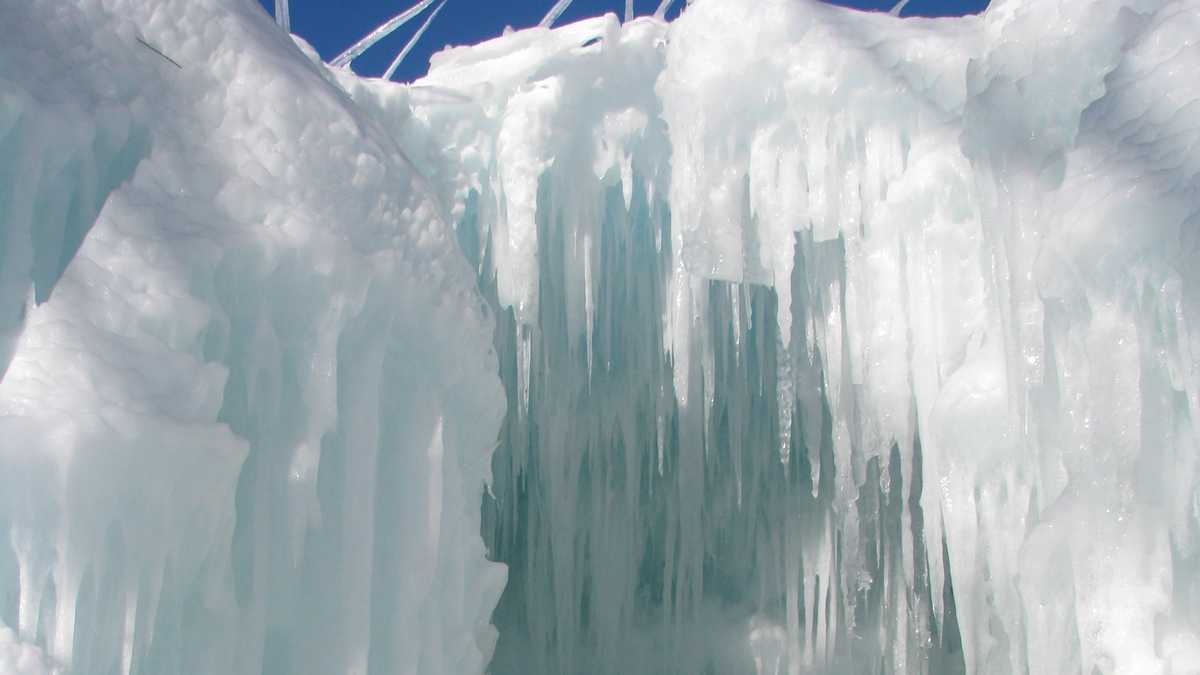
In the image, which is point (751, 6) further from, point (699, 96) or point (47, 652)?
point (47, 652)

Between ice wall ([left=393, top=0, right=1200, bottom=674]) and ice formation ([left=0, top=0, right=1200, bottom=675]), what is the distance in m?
0.02

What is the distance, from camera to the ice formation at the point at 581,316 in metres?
2.79

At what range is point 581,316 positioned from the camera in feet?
17.4

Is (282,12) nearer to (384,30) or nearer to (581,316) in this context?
(384,30)

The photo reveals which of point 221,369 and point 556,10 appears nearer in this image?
point 221,369

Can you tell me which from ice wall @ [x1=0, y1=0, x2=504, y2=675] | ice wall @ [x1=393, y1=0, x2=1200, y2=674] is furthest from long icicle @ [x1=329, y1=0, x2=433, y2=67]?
ice wall @ [x1=0, y1=0, x2=504, y2=675]

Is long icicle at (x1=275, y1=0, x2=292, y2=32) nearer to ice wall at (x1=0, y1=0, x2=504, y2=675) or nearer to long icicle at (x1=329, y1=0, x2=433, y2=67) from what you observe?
long icicle at (x1=329, y1=0, x2=433, y2=67)

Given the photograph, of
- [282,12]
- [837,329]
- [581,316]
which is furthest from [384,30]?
[837,329]

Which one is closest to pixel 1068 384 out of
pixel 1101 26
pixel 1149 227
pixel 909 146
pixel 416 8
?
pixel 1149 227

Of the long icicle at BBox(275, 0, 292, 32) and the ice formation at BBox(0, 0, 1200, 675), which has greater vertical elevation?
the long icicle at BBox(275, 0, 292, 32)

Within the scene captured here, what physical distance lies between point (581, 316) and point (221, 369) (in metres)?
2.57

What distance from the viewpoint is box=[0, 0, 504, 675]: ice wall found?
255 centimetres

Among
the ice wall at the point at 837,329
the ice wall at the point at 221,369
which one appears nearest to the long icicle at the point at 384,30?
the ice wall at the point at 837,329

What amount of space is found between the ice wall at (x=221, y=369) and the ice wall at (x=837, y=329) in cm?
150
